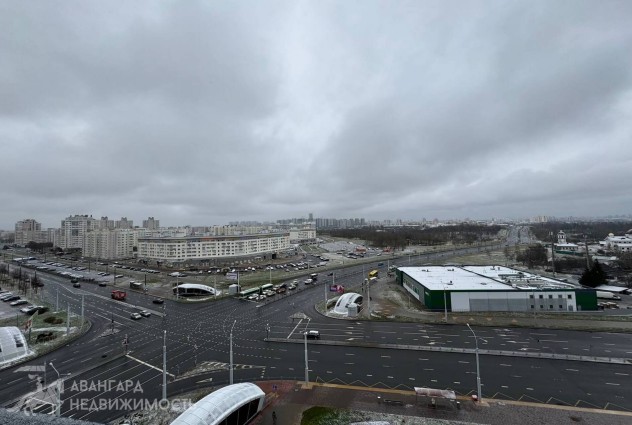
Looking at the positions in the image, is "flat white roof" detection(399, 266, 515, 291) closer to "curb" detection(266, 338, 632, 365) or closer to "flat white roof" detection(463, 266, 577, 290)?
"flat white roof" detection(463, 266, 577, 290)

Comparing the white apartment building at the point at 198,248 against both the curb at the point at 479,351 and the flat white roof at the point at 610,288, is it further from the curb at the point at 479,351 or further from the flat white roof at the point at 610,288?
the flat white roof at the point at 610,288

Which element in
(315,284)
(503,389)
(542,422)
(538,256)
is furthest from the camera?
(538,256)

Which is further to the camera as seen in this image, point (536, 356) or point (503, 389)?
point (536, 356)

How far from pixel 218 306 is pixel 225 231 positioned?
442 feet

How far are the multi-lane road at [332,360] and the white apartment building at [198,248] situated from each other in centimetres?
6785

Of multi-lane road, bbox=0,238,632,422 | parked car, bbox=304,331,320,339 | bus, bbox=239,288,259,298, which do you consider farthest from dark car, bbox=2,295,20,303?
parked car, bbox=304,331,320,339

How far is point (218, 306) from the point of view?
55188 mm

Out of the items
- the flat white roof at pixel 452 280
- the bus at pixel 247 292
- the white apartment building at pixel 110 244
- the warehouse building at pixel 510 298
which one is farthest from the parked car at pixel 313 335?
the white apartment building at pixel 110 244

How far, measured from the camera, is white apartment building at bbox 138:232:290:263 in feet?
368

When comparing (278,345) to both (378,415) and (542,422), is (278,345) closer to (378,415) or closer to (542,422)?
(378,415)

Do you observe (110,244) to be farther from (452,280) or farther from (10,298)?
(452,280)

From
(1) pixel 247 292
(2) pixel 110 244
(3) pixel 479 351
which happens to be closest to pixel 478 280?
(3) pixel 479 351

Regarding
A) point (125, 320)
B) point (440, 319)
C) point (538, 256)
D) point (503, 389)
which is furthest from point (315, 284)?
point (538, 256)

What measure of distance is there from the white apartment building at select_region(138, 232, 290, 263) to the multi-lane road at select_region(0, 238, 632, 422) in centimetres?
6785
